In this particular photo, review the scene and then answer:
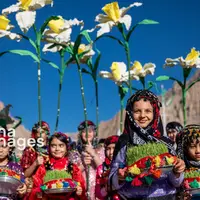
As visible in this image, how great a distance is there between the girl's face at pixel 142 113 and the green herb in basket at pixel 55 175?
41.2 inches

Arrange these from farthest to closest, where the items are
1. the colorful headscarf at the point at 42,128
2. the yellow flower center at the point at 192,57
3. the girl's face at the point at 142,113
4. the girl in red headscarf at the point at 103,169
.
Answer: the yellow flower center at the point at 192,57, the colorful headscarf at the point at 42,128, the girl in red headscarf at the point at 103,169, the girl's face at the point at 142,113

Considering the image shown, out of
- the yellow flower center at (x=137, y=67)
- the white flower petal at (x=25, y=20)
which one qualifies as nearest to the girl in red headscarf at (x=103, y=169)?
the white flower petal at (x=25, y=20)

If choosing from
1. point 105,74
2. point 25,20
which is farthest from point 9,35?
point 105,74

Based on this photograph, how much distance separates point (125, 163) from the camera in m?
3.39

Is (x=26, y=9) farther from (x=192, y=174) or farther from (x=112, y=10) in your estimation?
(x=192, y=174)

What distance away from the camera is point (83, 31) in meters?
5.81

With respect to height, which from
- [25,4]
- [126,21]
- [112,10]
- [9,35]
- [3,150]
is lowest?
[3,150]

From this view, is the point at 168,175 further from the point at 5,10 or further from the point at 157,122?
the point at 5,10

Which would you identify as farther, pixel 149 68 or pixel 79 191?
pixel 149 68

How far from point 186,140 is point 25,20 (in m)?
2.22

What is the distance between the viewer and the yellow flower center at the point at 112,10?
6105mm

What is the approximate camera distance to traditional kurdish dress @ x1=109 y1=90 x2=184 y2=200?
3297mm

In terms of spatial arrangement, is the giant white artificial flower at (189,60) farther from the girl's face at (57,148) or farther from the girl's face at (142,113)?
the girl's face at (142,113)

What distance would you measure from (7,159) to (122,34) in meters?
2.76
